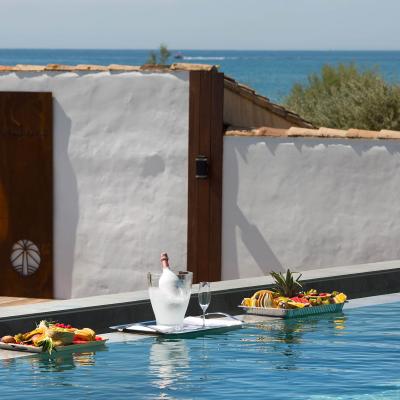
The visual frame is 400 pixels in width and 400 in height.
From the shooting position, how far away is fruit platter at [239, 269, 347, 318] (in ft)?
38.6

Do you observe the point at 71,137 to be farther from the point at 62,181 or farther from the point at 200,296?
the point at 200,296

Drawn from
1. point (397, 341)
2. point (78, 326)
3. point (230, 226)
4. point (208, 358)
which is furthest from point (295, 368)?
point (230, 226)

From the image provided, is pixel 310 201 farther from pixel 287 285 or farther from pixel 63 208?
pixel 287 285

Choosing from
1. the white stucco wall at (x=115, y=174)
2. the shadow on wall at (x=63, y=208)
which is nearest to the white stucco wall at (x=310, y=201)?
the white stucco wall at (x=115, y=174)

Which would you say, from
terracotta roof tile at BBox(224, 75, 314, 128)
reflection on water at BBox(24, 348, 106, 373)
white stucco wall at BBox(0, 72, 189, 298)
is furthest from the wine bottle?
terracotta roof tile at BBox(224, 75, 314, 128)

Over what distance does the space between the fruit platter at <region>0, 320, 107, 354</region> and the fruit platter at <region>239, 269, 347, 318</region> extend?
6.95ft

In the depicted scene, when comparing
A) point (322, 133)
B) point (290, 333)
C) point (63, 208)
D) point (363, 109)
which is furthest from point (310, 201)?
point (363, 109)

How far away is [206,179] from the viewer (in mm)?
17344

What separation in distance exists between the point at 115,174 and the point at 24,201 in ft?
4.99

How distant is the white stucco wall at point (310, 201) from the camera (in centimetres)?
1700

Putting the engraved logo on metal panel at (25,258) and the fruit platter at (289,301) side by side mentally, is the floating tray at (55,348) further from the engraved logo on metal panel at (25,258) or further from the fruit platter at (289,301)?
the engraved logo on metal panel at (25,258)

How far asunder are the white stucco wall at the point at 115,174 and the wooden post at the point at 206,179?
128 mm

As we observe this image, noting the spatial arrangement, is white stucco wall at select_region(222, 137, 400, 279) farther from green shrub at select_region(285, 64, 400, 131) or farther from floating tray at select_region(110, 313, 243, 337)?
green shrub at select_region(285, 64, 400, 131)

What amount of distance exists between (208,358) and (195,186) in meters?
7.49
